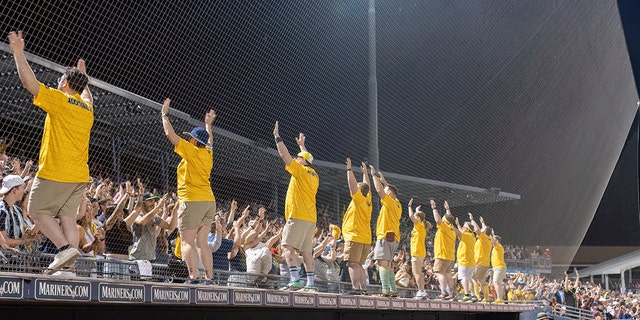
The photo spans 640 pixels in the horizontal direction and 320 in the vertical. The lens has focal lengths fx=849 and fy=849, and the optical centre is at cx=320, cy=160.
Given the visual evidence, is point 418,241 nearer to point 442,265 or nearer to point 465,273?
point 442,265

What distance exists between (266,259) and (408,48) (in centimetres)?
564

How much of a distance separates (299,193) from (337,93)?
3277 millimetres

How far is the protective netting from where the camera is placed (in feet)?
28.7

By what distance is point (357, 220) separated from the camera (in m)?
10.2

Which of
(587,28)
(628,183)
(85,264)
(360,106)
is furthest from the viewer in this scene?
(628,183)

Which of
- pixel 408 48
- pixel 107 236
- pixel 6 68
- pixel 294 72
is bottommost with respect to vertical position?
pixel 107 236

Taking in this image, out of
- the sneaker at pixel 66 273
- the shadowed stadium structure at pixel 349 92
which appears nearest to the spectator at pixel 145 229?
the shadowed stadium structure at pixel 349 92

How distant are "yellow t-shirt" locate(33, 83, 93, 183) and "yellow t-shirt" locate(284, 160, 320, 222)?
326cm

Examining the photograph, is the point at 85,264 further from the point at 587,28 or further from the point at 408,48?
the point at 587,28

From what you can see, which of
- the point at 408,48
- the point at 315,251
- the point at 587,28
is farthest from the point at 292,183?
the point at 587,28

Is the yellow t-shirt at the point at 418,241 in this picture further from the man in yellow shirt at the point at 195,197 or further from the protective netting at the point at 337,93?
the man in yellow shirt at the point at 195,197

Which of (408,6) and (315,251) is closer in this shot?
(315,251)

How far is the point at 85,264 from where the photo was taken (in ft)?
21.3

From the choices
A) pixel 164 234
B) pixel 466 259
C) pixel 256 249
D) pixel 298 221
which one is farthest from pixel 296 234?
pixel 466 259
